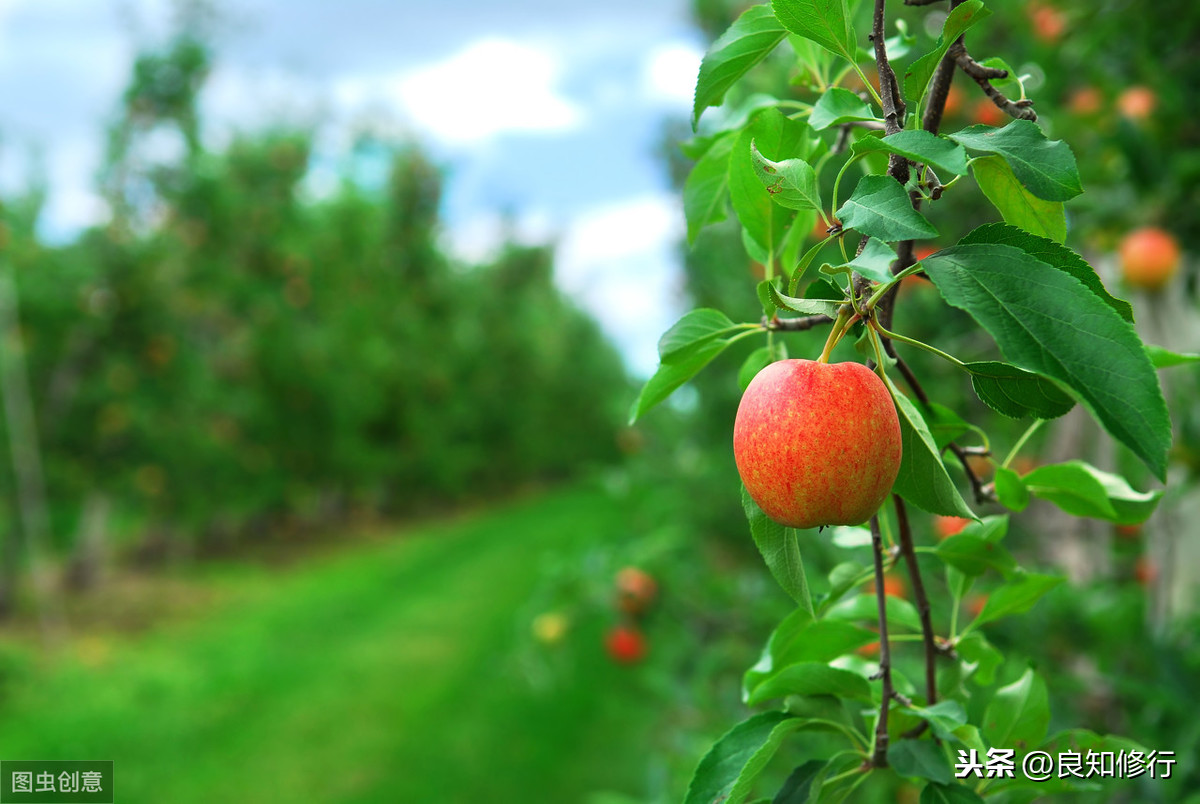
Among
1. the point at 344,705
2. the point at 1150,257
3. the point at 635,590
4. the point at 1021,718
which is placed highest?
the point at 1150,257

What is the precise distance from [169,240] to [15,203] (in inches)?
49.8

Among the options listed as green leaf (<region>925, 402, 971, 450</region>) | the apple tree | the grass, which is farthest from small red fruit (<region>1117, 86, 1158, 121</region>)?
the grass

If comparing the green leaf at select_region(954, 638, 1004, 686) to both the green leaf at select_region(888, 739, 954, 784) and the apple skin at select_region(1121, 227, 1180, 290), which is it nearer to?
the green leaf at select_region(888, 739, 954, 784)

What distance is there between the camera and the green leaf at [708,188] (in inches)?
24.7

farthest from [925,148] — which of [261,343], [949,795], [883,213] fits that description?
[261,343]

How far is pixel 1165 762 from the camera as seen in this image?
0.66 meters

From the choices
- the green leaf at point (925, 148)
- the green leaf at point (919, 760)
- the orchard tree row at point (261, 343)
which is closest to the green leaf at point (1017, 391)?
the green leaf at point (925, 148)

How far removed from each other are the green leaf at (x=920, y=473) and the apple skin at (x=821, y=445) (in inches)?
0.5

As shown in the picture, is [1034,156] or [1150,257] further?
[1150,257]

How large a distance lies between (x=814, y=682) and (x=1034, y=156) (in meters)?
0.34

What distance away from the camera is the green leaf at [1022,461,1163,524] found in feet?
1.89

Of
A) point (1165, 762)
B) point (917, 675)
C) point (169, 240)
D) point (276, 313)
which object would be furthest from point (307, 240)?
point (1165, 762)

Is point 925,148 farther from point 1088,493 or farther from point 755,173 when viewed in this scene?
point 1088,493

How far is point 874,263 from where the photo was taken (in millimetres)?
404
